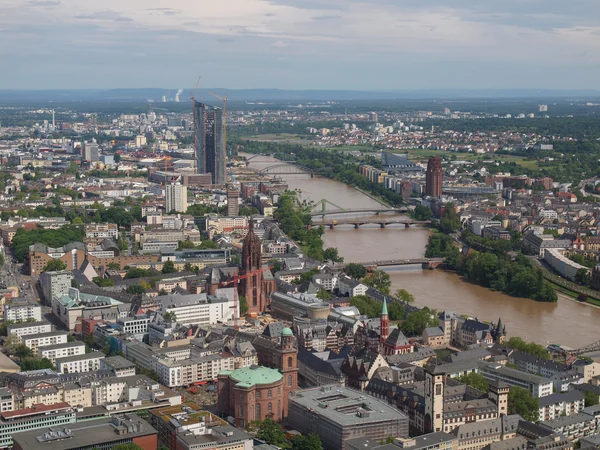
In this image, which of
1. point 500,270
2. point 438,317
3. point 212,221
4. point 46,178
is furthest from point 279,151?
point 438,317

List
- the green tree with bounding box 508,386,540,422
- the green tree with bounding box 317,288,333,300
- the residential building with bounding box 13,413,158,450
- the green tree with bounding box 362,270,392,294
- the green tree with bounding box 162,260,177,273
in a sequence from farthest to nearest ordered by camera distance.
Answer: the green tree with bounding box 162,260,177,273 < the green tree with bounding box 362,270,392,294 < the green tree with bounding box 317,288,333,300 < the green tree with bounding box 508,386,540,422 < the residential building with bounding box 13,413,158,450

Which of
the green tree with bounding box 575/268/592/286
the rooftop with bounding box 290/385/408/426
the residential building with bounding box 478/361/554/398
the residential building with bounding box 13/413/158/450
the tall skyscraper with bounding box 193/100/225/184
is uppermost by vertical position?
the tall skyscraper with bounding box 193/100/225/184

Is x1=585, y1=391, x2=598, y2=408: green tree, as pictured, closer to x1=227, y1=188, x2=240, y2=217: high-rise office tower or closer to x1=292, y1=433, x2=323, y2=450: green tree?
x1=292, y1=433, x2=323, y2=450: green tree

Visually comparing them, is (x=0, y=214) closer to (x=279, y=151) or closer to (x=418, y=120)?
(x=279, y=151)

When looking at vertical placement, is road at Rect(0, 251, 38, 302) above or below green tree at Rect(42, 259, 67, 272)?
below

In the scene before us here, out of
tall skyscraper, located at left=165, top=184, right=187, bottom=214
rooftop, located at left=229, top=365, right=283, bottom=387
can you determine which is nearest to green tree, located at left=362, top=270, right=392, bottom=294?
rooftop, located at left=229, top=365, right=283, bottom=387

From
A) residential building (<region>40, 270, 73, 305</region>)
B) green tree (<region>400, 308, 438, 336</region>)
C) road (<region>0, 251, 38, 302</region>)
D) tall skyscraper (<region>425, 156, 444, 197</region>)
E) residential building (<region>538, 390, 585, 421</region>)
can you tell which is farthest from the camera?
tall skyscraper (<region>425, 156, 444, 197</region>)

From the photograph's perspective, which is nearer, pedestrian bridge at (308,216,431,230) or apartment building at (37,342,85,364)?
apartment building at (37,342,85,364)

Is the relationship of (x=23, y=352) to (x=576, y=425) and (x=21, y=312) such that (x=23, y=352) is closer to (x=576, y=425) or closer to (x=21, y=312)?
(x=21, y=312)

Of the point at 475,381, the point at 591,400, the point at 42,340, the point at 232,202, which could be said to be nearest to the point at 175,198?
the point at 232,202
